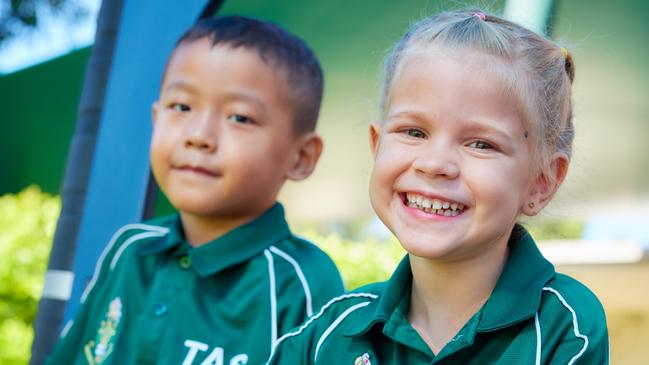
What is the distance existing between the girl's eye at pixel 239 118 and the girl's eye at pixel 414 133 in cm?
72

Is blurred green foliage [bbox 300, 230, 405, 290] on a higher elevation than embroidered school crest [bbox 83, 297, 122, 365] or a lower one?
higher

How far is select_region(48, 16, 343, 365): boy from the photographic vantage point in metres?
2.17

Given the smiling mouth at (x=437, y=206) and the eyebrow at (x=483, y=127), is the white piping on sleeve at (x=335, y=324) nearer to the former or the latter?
the smiling mouth at (x=437, y=206)

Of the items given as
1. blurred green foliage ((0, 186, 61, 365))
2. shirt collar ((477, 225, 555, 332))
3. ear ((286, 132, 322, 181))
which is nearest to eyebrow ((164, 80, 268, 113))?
ear ((286, 132, 322, 181))

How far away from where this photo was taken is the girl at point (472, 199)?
1560mm

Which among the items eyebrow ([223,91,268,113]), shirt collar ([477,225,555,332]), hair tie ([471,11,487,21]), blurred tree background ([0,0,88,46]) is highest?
blurred tree background ([0,0,88,46])

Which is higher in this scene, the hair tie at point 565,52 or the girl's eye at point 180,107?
the hair tie at point 565,52

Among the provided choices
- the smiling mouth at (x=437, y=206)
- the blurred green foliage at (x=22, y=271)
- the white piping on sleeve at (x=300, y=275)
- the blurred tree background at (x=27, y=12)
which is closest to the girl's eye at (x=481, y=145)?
the smiling mouth at (x=437, y=206)

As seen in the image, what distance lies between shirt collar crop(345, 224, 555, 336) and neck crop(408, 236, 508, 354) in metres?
0.03

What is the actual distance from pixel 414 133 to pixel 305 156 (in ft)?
2.65

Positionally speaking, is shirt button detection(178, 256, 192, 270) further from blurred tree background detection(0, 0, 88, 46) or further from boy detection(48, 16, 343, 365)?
blurred tree background detection(0, 0, 88, 46)

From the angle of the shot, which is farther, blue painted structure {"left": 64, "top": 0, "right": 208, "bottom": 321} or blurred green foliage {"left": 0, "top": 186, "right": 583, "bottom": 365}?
blurred green foliage {"left": 0, "top": 186, "right": 583, "bottom": 365}

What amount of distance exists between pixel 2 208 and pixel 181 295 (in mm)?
4408

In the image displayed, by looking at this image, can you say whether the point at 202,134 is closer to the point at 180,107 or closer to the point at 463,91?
the point at 180,107
